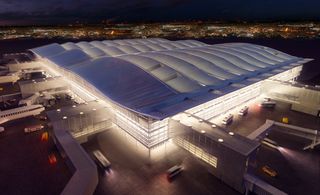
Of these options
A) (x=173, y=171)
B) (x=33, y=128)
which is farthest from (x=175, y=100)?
(x=33, y=128)

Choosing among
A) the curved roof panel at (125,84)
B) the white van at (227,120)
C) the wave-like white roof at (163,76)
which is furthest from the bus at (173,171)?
the white van at (227,120)

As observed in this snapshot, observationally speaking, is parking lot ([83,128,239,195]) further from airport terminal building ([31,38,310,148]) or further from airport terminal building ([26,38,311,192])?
airport terminal building ([31,38,310,148])

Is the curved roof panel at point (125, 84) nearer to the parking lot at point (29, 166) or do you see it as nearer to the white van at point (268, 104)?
the parking lot at point (29, 166)

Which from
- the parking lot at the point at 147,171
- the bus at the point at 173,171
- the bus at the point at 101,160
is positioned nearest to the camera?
the parking lot at the point at 147,171

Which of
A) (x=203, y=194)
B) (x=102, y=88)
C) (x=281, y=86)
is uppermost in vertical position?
(x=102, y=88)

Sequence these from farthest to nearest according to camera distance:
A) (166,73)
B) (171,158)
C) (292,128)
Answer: (166,73) < (292,128) < (171,158)

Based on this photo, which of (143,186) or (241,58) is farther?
(241,58)

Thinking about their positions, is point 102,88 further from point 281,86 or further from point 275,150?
point 281,86

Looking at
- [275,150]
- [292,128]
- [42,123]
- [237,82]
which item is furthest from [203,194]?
[42,123]
